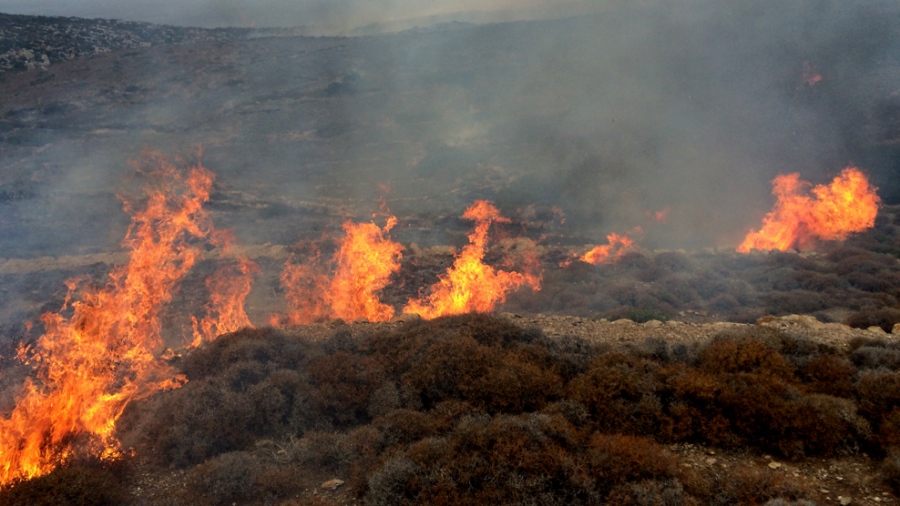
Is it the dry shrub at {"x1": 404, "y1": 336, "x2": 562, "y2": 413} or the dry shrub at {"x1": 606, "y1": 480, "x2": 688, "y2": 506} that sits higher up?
the dry shrub at {"x1": 404, "y1": 336, "x2": 562, "y2": 413}

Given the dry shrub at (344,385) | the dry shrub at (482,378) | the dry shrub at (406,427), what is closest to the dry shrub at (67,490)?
the dry shrub at (344,385)

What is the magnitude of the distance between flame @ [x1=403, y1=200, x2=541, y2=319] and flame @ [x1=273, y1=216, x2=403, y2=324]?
134cm

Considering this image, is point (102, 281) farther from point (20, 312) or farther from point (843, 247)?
point (843, 247)

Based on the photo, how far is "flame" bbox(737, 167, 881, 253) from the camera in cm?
2431

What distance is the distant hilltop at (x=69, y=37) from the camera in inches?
1921

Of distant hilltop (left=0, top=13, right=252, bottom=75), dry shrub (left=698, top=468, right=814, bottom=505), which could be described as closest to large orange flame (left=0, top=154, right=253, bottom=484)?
dry shrub (left=698, top=468, right=814, bottom=505)

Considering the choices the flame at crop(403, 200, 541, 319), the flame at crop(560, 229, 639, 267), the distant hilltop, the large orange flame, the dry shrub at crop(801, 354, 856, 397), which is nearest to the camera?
the large orange flame

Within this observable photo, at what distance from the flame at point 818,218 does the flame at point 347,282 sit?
16268mm

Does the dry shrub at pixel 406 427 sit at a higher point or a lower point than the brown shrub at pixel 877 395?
lower

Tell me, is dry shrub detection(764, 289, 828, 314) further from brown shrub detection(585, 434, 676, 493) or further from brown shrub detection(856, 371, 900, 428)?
brown shrub detection(585, 434, 676, 493)

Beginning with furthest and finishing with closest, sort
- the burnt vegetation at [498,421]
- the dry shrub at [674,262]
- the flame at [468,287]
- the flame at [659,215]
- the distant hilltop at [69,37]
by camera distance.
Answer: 1. the distant hilltop at [69,37]
2. the flame at [659,215]
3. the dry shrub at [674,262]
4. the flame at [468,287]
5. the burnt vegetation at [498,421]

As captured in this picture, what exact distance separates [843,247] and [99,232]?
34751mm

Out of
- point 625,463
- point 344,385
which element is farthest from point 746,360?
point 344,385

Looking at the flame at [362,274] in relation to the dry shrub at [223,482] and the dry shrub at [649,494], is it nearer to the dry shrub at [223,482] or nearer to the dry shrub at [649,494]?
the dry shrub at [223,482]
